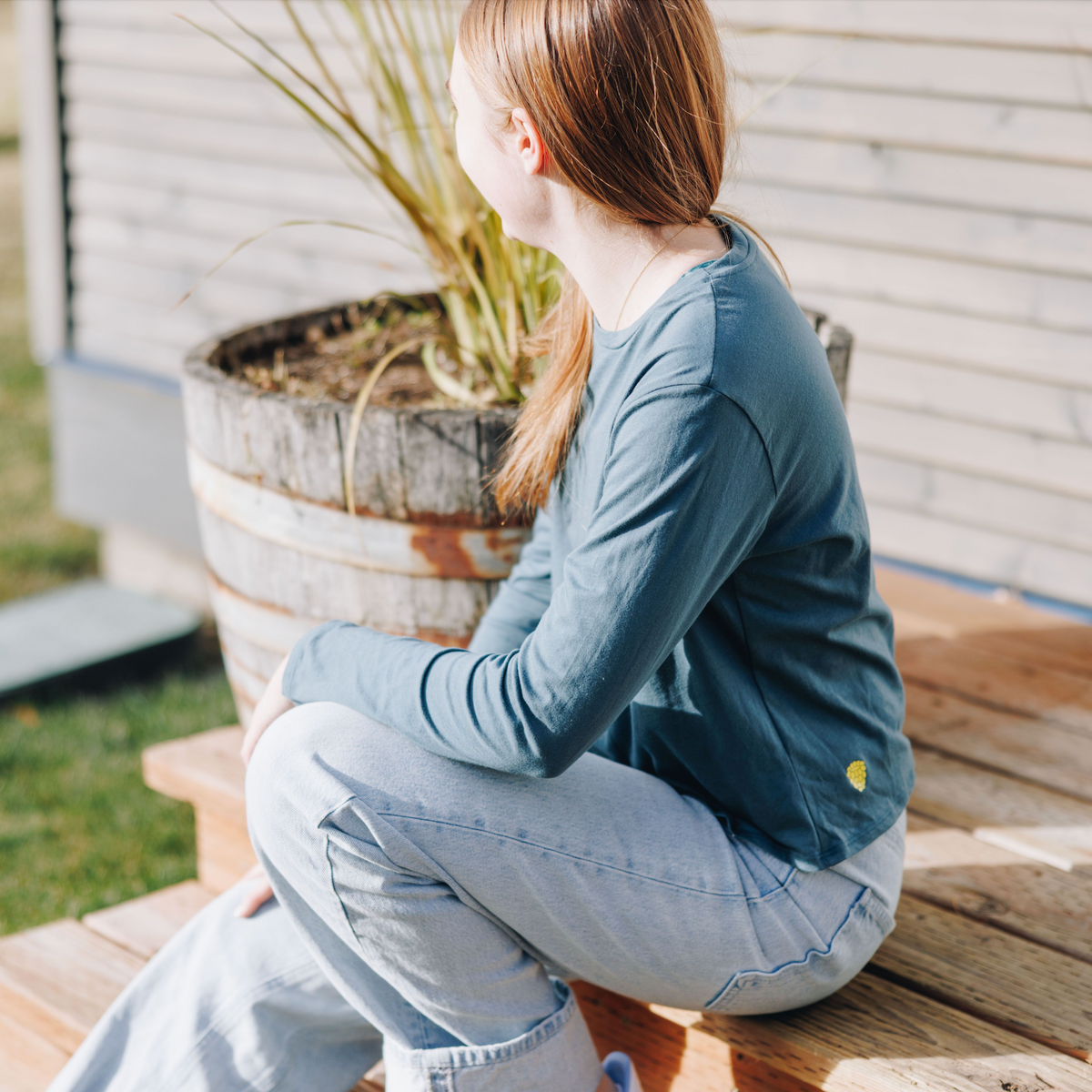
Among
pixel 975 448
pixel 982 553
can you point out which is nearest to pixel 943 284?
pixel 975 448

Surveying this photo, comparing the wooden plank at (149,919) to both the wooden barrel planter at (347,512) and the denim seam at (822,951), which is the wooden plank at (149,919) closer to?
the wooden barrel planter at (347,512)

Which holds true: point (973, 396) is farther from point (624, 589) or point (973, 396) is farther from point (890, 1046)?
point (624, 589)

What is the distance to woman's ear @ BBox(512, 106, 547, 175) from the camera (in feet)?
3.34

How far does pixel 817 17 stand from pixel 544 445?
1.53 metres

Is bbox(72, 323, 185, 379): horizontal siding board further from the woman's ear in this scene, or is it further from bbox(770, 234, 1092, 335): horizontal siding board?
the woman's ear

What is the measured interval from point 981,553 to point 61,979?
1769 millimetres

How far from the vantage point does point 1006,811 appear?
156 cm

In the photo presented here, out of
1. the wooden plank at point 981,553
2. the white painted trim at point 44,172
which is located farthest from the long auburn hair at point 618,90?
the white painted trim at point 44,172

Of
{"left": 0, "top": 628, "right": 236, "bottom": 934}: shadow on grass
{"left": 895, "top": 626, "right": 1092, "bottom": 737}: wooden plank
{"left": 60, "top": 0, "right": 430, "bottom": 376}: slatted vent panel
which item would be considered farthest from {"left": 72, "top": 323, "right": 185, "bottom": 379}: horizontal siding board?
{"left": 895, "top": 626, "right": 1092, "bottom": 737}: wooden plank

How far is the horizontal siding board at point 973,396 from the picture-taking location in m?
2.25

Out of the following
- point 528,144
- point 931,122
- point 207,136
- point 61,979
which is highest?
point 528,144

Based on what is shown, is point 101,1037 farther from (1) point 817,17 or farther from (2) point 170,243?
(2) point 170,243

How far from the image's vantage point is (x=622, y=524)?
3.14ft

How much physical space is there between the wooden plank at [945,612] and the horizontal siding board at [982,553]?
2.6 inches
